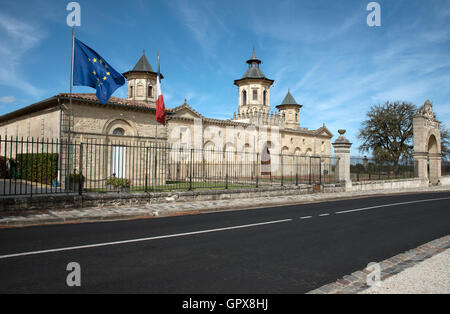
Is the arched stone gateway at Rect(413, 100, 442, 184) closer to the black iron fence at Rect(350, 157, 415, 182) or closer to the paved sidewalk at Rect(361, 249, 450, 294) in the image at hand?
the black iron fence at Rect(350, 157, 415, 182)

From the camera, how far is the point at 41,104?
19.8 m

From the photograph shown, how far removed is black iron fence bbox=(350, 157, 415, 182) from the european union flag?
14979 millimetres

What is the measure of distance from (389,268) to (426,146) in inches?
1052

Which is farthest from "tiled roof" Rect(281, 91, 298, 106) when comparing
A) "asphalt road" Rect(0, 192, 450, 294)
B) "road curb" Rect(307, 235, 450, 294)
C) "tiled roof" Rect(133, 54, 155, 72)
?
"road curb" Rect(307, 235, 450, 294)

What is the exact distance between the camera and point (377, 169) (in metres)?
22.1

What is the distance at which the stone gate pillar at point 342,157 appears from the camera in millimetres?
19594

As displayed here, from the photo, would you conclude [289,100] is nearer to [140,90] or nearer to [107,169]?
[140,90]

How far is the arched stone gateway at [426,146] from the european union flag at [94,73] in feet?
81.5

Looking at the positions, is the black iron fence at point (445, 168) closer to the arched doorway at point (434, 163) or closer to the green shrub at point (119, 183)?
the arched doorway at point (434, 163)

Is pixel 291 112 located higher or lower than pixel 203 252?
higher

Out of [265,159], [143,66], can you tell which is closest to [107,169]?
[143,66]

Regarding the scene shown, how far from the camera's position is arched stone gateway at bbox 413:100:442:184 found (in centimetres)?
2594

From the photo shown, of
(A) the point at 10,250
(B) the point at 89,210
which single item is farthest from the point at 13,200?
Answer: (A) the point at 10,250
